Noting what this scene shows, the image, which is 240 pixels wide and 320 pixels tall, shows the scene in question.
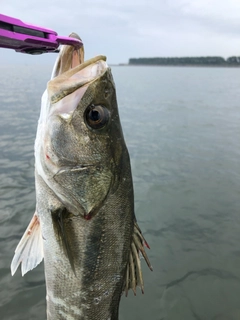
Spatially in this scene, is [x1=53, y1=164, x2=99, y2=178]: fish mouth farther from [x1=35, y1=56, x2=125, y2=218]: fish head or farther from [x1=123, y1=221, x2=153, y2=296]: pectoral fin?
[x1=123, y1=221, x2=153, y2=296]: pectoral fin

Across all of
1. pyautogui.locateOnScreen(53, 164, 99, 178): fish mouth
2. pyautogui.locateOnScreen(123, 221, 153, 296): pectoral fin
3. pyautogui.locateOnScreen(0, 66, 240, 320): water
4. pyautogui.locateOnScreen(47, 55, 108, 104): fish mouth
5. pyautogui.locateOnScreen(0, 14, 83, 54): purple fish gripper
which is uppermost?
pyautogui.locateOnScreen(0, 14, 83, 54): purple fish gripper

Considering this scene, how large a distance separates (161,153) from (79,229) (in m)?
9.65

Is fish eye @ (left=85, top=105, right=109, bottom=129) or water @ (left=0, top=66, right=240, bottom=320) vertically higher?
fish eye @ (left=85, top=105, right=109, bottom=129)

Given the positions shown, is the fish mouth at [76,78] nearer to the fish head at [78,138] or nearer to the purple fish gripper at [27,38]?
the fish head at [78,138]

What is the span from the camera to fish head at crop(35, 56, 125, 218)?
2023 mm

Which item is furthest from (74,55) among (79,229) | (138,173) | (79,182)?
(138,173)

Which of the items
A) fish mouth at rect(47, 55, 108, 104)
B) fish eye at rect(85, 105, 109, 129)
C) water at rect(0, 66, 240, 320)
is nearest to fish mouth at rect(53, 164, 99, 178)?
fish eye at rect(85, 105, 109, 129)

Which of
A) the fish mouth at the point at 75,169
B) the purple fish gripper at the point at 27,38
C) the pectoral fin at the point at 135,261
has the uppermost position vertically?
the purple fish gripper at the point at 27,38

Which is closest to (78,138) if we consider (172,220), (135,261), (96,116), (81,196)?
(96,116)

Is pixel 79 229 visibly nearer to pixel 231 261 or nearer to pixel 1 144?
pixel 231 261

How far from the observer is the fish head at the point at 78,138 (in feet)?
6.64

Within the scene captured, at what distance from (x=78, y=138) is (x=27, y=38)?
676mm

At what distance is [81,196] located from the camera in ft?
6.76

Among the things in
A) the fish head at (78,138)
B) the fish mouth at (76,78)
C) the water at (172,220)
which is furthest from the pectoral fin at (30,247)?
the water at (172,220)
